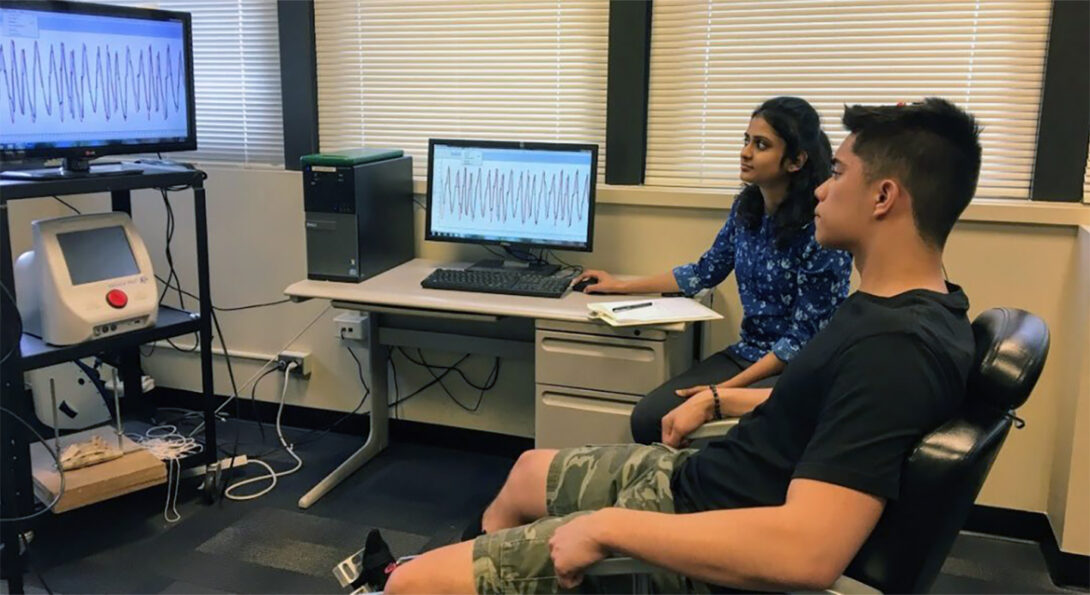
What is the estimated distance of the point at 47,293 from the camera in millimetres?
2324

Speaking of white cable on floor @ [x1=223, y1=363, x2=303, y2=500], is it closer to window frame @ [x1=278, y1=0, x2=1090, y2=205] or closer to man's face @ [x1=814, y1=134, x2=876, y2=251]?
window frame @ [x1=278, y1=0, x2=1090, y2=205]

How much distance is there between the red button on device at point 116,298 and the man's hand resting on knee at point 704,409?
1.60 m

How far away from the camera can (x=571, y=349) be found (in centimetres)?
238

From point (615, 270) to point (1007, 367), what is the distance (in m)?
1.73

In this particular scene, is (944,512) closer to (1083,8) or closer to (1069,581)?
(1069,581)

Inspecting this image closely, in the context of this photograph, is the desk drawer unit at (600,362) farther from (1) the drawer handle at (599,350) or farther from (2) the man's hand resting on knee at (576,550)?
(2) the man's hand resting on knee at (576,550)

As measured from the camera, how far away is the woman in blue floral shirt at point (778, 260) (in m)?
2.18

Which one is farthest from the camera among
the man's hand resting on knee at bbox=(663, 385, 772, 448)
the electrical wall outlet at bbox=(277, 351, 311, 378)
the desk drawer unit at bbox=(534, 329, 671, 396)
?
the electrical wall outlet at bbox=(277, 351, 311, 378)

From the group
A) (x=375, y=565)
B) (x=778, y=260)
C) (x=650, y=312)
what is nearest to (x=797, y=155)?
(x=778, y=260)

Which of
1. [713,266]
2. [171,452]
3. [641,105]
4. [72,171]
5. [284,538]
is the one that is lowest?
[284,538]

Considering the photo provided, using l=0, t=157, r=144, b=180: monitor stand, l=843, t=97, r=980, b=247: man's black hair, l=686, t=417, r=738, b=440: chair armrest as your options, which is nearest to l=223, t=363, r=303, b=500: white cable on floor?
l=0, t=157, r=144, b=180: monitor stand

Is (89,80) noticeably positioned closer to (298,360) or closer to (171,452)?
(171,452)

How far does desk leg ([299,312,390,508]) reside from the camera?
296 centimetres

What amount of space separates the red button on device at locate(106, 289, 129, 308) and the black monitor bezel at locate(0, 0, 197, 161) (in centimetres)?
38
